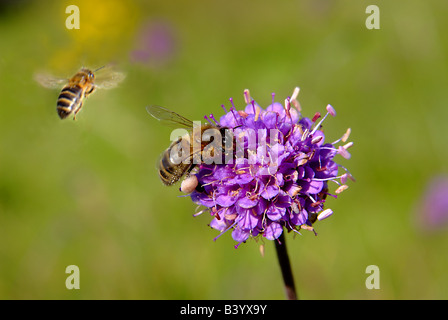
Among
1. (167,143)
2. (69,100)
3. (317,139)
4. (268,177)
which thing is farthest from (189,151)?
(167,143)

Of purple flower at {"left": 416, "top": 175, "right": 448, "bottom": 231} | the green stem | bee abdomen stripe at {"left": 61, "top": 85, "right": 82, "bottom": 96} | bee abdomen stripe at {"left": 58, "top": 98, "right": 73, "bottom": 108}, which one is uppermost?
bee abdomen stripe at {"left": 61, "top": 85, "right": 82, "bottom": 96}

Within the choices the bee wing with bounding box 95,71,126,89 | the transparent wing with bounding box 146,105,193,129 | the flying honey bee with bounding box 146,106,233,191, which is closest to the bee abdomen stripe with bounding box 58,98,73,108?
the bee wing with bounding box 95,71,126,89

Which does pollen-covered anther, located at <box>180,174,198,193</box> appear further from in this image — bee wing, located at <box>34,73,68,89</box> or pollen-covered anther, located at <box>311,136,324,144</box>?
bee wing, located at <box>34,73,68,89</box>

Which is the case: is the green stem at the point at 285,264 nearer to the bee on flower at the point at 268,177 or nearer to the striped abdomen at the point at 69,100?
the bee on flower at the point at 268,177

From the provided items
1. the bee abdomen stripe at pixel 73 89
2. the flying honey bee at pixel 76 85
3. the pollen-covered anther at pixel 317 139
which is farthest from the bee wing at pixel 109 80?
the pollen-covered anther at pixel 317 139

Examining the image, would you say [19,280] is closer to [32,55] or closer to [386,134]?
[32,55]

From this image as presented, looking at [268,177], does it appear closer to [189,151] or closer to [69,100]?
[189,151]
